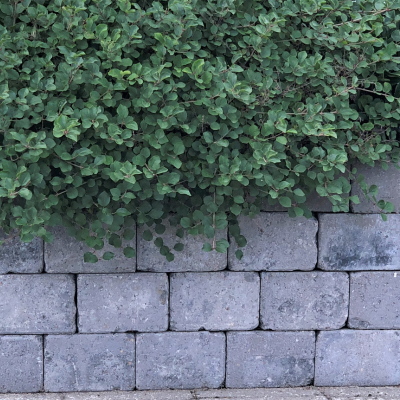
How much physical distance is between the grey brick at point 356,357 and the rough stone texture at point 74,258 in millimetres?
1391

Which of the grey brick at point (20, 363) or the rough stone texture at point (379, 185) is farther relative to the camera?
the rough stone texture at point (379, 185)

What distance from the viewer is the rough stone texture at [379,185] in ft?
10.6

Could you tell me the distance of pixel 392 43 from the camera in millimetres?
2797

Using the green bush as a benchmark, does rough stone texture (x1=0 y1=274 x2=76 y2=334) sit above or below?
below

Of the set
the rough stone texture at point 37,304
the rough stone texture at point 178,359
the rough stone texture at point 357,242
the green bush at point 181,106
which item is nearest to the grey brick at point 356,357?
the rough stone texture at point 357,242

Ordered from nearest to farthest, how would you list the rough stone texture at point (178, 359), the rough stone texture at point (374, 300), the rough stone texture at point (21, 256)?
the rough stone texture at point (21, 256), the rough stone texture at point (178, 359), the rough stone texture at point (374, 300)

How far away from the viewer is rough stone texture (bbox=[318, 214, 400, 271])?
3.25 m

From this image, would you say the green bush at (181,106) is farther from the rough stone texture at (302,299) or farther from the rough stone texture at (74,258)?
the rough stone texture at (302,299)

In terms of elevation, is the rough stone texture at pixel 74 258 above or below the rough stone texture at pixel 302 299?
above

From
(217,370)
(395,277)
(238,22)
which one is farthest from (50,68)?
(395,277)

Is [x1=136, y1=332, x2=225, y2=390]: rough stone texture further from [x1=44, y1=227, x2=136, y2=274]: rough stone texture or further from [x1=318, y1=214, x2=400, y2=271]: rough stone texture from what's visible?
[x1=318, y1=214, x2=400, y2=271]: rough stone texture

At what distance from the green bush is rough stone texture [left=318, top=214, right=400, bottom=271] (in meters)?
0.37

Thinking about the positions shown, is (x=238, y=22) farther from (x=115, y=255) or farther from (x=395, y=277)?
(x=395, y=277)

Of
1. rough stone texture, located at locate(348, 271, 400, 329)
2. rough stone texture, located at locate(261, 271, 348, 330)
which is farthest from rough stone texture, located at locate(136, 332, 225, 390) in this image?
rough stone texture, located at locate(348, 271, 400, 329)
